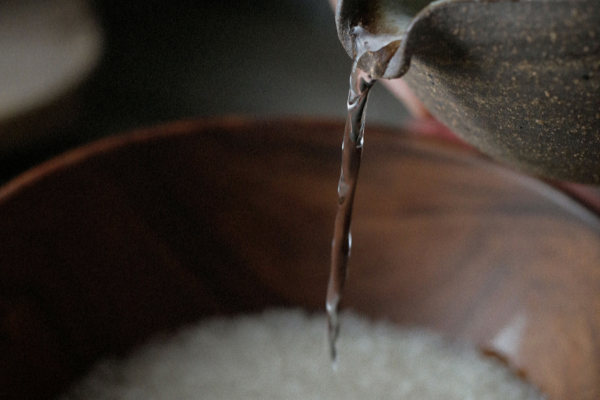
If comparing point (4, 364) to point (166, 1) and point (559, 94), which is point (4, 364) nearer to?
point (559, 94)

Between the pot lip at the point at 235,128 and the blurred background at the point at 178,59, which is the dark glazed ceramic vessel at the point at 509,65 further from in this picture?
the blurred background at the point at 178,59

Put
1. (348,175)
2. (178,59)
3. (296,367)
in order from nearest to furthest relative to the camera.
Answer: (348,175), (296,367), (178,59)

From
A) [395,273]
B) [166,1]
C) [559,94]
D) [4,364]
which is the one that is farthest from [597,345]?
[166,1]

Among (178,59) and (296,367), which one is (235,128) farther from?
(178,59)

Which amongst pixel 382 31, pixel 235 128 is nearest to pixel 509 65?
pixel 382 31

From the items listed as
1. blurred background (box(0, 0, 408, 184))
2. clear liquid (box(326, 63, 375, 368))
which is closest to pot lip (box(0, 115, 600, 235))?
clear liquid (box(326, 63, 375, 368))

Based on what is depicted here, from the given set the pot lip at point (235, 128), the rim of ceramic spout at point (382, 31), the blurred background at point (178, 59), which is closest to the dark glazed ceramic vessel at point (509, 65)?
the rim of ceramic spout at point (382, 31)
